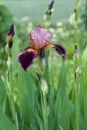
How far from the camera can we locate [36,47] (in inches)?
54.2

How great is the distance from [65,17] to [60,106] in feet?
17.7

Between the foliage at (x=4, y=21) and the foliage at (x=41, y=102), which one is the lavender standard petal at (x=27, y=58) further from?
the foliage at (x=4, y=21)

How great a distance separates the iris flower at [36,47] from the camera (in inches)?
51.4

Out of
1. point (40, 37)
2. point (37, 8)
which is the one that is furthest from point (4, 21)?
point (37, 8)

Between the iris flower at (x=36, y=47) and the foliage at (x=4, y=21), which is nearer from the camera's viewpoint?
the iris flower at (x=36, y=47)

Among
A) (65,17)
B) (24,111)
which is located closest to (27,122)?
(24,111)

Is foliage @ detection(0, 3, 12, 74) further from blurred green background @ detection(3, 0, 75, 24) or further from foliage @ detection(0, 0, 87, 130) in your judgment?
blurred green background @ detection(3, 0, 75, 24)

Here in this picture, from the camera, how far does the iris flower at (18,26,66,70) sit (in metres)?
1.31

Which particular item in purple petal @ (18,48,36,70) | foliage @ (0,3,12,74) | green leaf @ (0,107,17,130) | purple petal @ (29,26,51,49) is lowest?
green leaf @ (0,107,17,130)

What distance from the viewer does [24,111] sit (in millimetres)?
1615

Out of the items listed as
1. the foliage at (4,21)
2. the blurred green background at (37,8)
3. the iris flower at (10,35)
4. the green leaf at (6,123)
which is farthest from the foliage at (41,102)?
the blurred green background at (37,8)

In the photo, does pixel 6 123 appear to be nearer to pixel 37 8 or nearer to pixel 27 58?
pixel 27 58

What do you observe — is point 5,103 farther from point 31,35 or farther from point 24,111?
point 31,35

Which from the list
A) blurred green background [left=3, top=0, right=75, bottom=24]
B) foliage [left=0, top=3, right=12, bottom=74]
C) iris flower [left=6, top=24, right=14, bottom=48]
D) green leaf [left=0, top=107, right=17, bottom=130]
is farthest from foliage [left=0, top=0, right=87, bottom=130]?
blurred green background [left=3, top=0, right=75, bottom=24]
